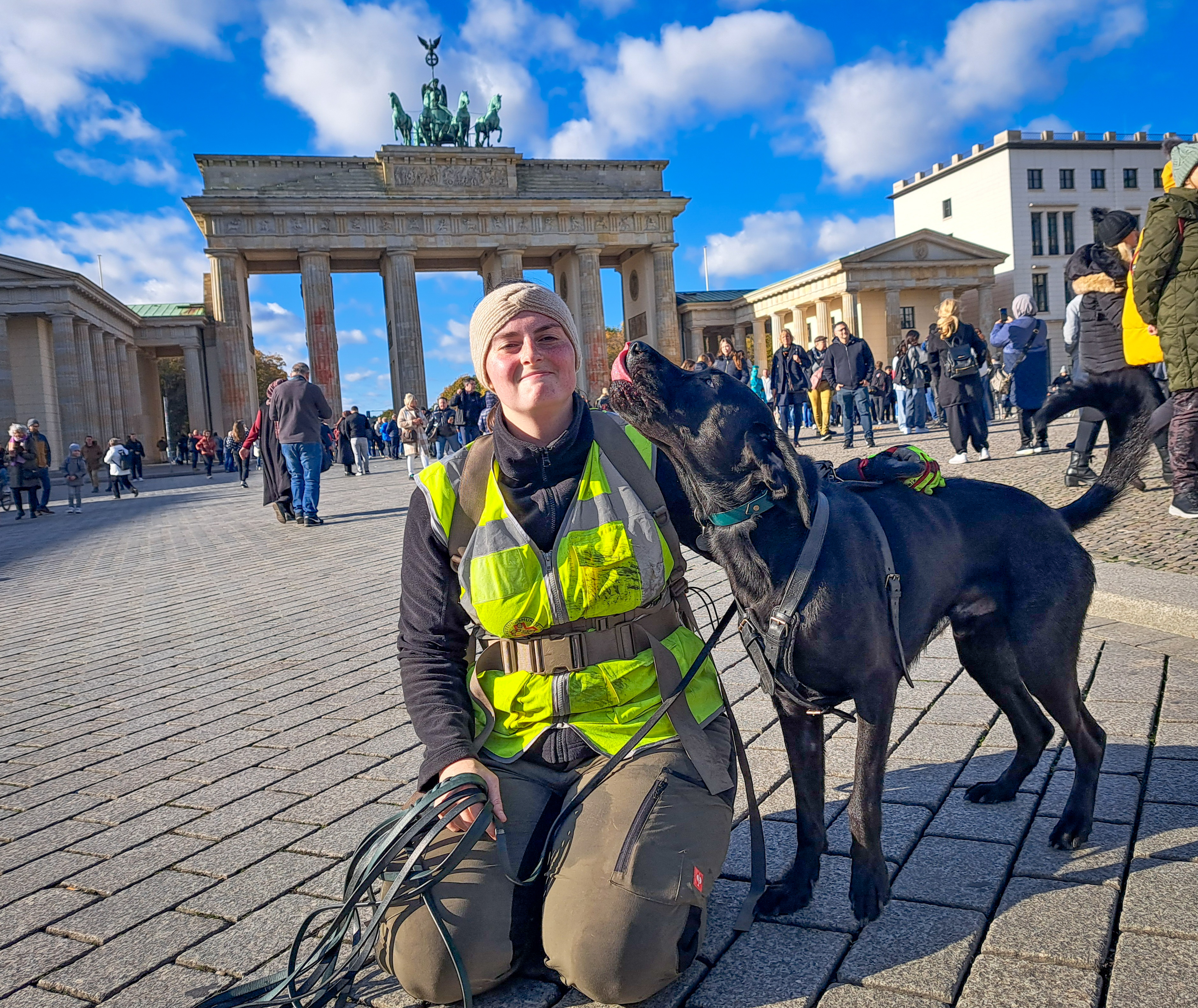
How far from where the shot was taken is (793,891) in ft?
7.69

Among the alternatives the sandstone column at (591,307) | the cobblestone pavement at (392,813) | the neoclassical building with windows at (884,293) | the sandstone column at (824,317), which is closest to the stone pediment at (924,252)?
the neoclassical building with windows at (884,293)

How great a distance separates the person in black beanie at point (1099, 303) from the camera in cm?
736

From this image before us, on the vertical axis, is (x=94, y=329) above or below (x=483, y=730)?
above

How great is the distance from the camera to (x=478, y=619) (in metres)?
2.47

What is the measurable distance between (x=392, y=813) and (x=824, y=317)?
5308 centimetres

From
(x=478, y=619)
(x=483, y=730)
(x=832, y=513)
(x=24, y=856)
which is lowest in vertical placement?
(x=24, y=856)

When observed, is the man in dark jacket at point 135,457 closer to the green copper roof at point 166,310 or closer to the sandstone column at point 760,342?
the green copper roof at point 166,310

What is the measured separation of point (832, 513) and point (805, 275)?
53.6m

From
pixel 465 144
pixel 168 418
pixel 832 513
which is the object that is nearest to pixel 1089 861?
pixel 832 513

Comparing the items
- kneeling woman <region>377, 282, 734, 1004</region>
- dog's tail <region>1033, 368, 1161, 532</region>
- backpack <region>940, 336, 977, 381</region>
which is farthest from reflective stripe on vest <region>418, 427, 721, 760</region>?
backpack <region>940, 336, 977, 381</region>

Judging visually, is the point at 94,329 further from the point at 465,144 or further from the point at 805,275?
the point at 805,275

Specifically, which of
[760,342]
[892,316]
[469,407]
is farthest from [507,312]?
[760,342]

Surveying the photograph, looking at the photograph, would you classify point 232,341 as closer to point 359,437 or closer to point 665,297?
point 665,297

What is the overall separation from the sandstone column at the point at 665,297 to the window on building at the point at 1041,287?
24634 mm
